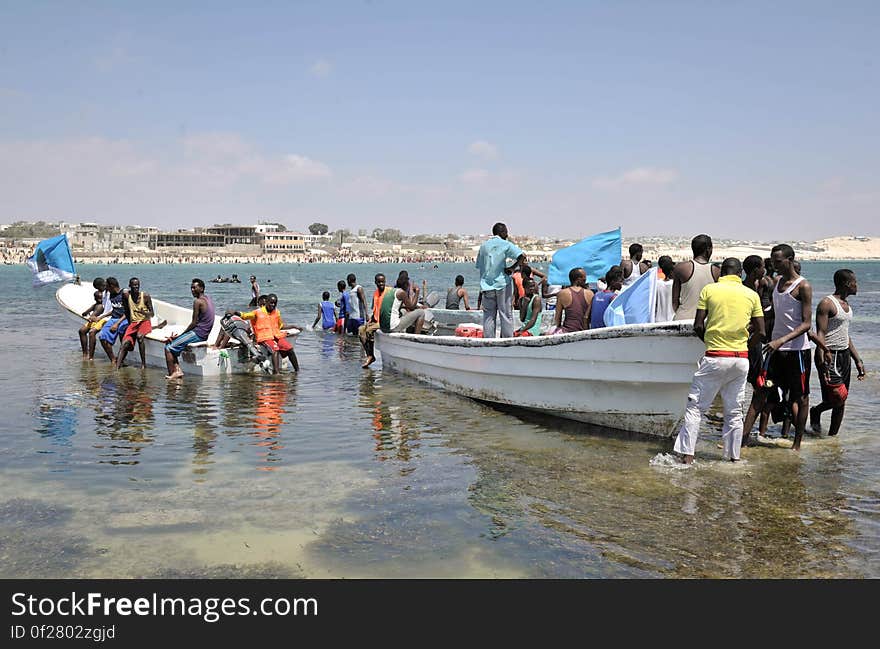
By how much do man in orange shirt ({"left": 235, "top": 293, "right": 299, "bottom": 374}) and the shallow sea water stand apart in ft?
9.41

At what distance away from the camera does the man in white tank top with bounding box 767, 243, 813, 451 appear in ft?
25.3

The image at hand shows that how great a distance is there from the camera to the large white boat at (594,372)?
7.92 m

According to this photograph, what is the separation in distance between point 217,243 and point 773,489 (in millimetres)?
192290

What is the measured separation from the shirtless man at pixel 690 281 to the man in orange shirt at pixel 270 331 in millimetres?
8081

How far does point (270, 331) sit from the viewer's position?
14.1 m

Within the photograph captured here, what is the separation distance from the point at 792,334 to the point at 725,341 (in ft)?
4.18

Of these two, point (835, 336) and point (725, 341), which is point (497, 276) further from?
point (835, 336)

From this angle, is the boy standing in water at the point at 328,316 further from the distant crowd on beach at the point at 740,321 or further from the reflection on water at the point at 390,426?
the distant crowd on beach at the point at 740,321

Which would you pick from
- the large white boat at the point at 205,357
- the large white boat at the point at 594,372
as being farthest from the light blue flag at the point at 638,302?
the large white boat at the point at 205,357

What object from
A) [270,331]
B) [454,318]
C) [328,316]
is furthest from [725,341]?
[328,316]
